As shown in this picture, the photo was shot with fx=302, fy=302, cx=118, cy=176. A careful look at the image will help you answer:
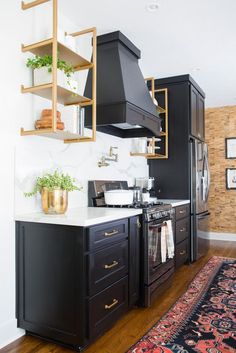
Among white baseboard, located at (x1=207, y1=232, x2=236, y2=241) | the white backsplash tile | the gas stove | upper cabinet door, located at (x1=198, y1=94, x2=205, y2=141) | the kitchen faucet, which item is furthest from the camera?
white baseboard, located at (x1=207, y1=232, x2=236, y2=241)

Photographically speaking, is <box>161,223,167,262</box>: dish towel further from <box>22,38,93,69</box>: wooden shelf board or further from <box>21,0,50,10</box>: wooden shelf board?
<box>21,0,50,10</box>: wooden shelf board

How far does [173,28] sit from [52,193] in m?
2.07

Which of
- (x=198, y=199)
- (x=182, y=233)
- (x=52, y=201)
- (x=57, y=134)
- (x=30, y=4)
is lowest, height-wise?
(x=182, y=233)

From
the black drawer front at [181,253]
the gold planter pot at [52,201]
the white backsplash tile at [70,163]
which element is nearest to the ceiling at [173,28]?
the white backsplash tile at [70,163]

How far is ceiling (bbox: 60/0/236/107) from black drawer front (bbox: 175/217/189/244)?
6.80ft

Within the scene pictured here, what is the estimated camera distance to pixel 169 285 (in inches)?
127

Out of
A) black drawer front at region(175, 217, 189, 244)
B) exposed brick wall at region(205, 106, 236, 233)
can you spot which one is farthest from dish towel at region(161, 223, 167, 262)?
exposed brick wall at region(205, 106, 236, 233)

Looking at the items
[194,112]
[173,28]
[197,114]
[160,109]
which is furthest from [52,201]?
[197,114]

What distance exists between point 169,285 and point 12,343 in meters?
1.68

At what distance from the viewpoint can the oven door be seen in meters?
2.72

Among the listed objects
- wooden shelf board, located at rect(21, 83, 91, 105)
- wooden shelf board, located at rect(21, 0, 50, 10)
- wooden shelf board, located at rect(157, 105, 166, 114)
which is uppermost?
wooden shelf board, located at rect(21, 0, 50, 10)

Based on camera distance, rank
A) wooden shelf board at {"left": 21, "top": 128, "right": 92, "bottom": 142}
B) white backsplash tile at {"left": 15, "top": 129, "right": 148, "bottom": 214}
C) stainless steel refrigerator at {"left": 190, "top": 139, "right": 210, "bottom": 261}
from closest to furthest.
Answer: wooden shelf board at {"left": 21, "top": 128, "right": 92, "bottom": 142} < white backsplash tile at {"left": 15, "top": 129, "right": 148, "bottom": 214} < stainless steel refrigerator at {"left": 190, "top": 139, "right": 210, "bottom": 261}

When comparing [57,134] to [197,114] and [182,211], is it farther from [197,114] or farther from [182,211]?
[197,114]

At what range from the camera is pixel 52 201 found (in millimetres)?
2318
